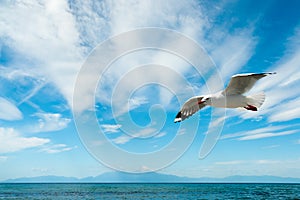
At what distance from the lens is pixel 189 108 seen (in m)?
11.4

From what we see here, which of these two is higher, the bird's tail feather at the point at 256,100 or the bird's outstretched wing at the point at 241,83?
the bird's outstretched wing at the point at 241,83

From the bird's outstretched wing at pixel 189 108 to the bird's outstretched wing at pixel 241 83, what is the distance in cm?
121

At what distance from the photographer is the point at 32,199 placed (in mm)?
43531

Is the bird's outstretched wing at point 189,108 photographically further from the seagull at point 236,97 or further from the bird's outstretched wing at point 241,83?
the bird's outstretched wing at point 241,83

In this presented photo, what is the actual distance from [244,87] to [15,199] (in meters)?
42.6

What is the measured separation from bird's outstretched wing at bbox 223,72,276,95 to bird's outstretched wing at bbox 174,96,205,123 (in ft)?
3.97

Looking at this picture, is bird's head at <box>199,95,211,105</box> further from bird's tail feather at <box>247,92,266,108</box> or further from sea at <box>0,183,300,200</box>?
sea at <box>0,183,300,200</box>

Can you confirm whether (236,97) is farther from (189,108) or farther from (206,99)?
(189,108)

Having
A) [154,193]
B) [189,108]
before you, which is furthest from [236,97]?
[154,193]

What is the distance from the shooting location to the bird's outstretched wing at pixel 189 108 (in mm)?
11005

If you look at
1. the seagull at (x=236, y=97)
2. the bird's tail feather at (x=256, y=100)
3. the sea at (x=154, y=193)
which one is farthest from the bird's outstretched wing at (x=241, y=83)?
the sea at (x=154, y=193)

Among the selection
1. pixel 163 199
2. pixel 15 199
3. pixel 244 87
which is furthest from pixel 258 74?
pixel 15 199

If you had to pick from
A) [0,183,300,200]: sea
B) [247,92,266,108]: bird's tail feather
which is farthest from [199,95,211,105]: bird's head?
[0,183,300,200]: sea

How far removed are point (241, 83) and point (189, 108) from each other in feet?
7.82
